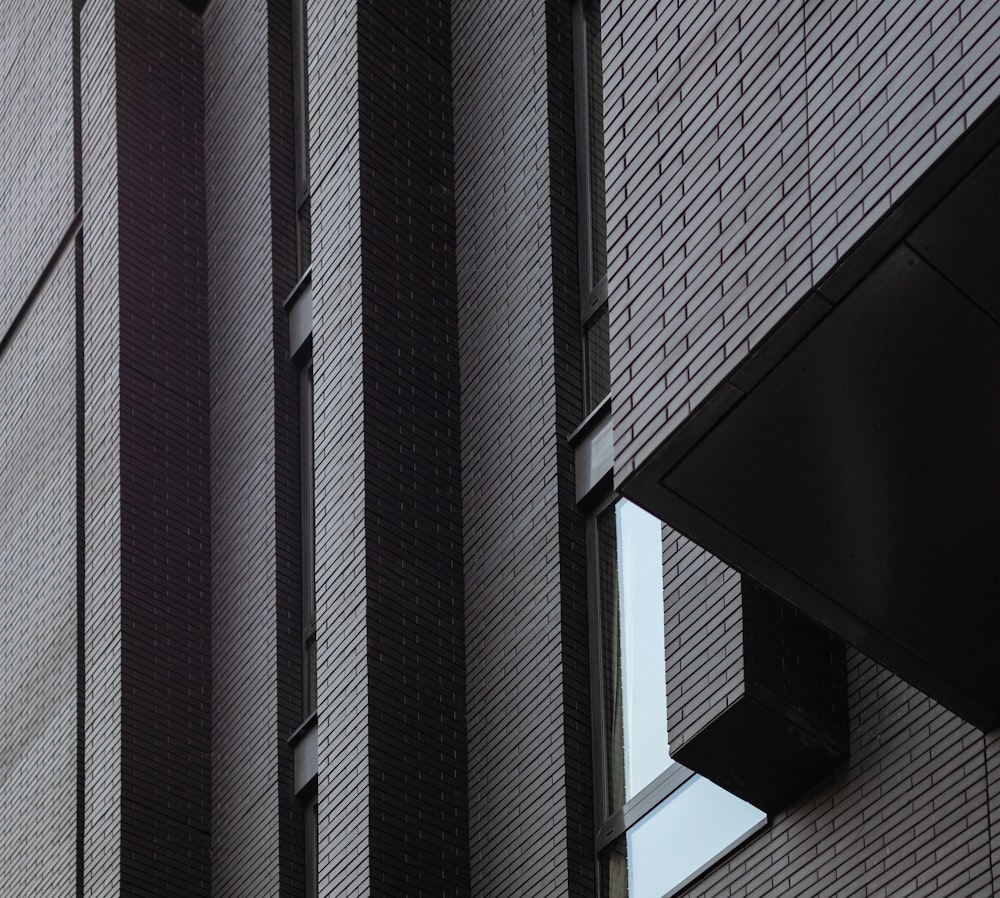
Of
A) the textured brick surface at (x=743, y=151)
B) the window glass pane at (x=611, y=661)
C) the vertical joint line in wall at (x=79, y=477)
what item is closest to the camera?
the textured brick surface at (x=743, y=151)

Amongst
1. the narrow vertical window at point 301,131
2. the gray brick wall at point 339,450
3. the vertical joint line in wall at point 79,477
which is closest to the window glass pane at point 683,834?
the gray brick wall at point 339,450

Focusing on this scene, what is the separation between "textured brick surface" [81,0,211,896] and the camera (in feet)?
50.7

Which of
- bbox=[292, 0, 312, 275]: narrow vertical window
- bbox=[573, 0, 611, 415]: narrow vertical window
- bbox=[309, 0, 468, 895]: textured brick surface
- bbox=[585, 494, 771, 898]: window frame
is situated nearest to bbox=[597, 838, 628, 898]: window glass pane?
bbox=[585, 494, 771, 898]: window frame

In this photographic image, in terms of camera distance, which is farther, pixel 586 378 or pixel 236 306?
pixel 236 306

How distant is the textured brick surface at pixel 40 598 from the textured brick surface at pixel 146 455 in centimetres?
64

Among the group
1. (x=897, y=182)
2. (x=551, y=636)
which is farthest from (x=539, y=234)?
(x=897, y=182)

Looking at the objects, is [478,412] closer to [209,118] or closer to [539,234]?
[539,234]

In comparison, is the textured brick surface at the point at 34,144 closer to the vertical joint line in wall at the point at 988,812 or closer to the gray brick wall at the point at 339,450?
the gray brick wall at the point at 339,450

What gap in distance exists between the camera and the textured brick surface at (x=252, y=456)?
1514 centimetres

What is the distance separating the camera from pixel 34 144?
2058 centimetres

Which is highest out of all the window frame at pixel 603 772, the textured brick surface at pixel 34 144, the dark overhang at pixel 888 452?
the textured brick surface at pixel 34 144

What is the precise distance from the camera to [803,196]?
8164 millimetres

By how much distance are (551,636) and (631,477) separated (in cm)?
413

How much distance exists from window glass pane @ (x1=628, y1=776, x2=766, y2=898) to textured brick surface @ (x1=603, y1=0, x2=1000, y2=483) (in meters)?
3.31
